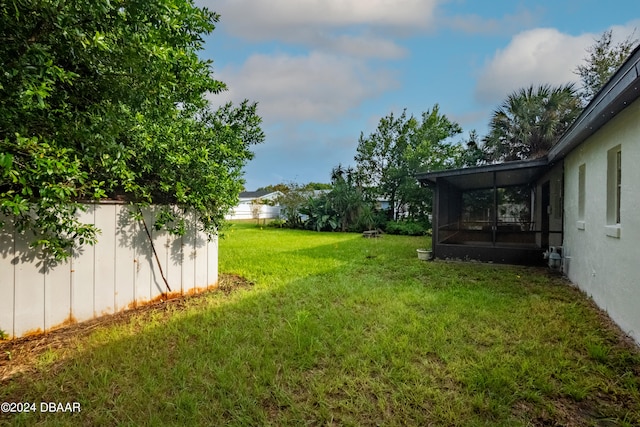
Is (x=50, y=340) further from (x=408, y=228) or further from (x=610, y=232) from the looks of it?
(x=408, y=228)

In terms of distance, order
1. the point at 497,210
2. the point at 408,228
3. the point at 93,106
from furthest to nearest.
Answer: the point at 408,228, the point at 497,210, the point at 93,106

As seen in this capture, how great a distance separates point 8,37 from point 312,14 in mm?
7261

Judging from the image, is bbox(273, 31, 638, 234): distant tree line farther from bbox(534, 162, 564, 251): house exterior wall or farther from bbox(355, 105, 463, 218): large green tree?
bbox(534, 162, 564, 251): house exterior wall

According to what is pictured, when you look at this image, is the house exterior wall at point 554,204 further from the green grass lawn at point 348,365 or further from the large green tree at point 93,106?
the large green tree at point 93,106

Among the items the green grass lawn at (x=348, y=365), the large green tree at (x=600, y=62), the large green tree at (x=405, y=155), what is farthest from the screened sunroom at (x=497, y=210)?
the large green tree at (x=600, y=62)

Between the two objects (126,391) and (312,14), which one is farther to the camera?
(312,14)

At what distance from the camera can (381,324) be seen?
351 cm

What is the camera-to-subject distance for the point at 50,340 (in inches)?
118

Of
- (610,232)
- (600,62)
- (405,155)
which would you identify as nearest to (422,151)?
(405,155)

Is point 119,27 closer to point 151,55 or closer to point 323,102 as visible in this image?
point 151,55

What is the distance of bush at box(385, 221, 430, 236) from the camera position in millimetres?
15016

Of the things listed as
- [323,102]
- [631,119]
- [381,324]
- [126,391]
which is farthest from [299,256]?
[323,102]

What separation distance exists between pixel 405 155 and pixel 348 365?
14970 mm

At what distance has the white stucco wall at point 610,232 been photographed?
9.95 feet
